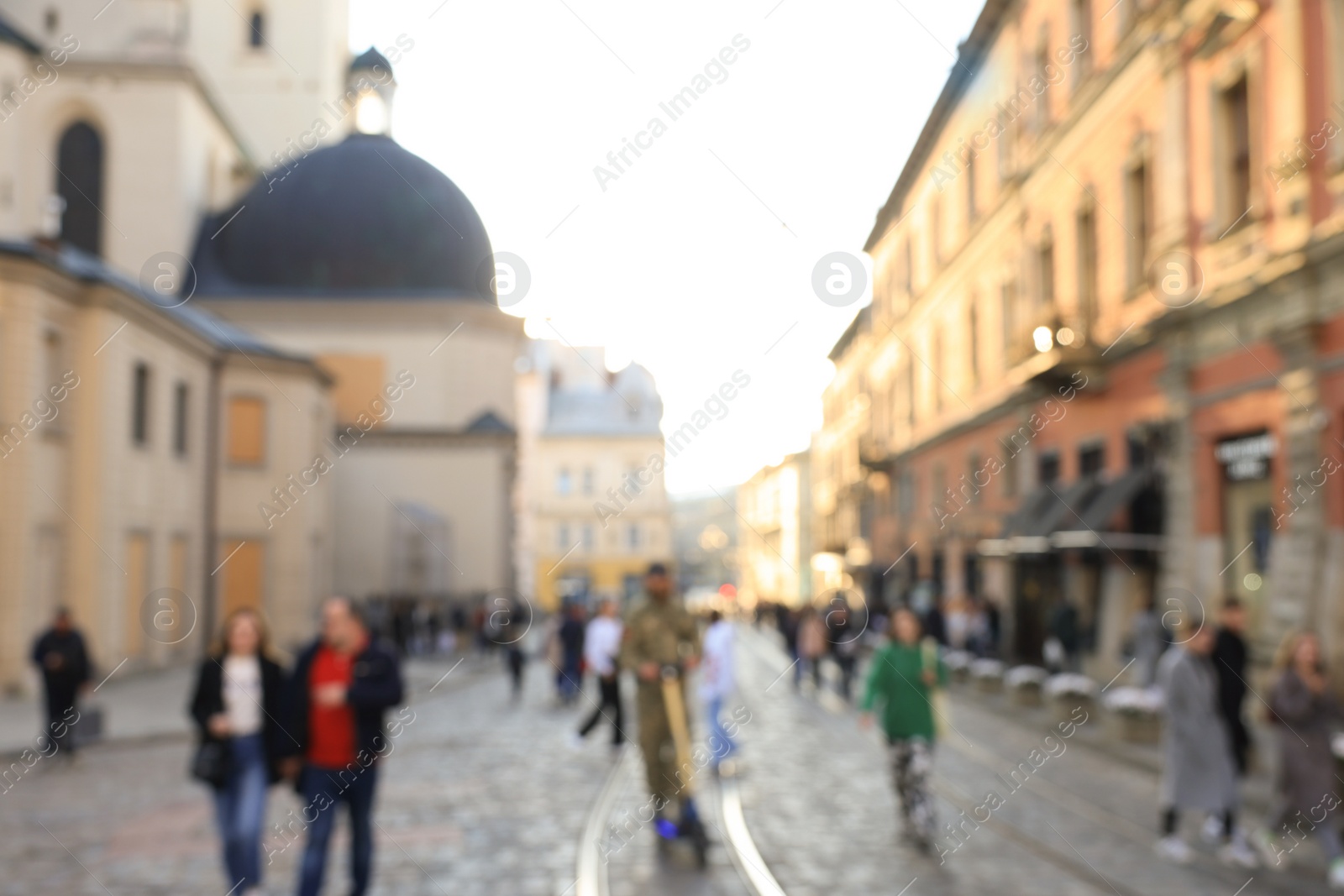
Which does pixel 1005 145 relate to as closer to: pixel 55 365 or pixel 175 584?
pixel 55 365

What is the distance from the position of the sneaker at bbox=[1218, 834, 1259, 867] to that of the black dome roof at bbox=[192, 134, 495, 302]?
39068 mm

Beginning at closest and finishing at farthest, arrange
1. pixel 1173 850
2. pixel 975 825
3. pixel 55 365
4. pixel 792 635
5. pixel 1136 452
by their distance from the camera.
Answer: pixel 1173 850, pixel 975 825, pixel 1136 452, pixel 55 365, pixel 792 635

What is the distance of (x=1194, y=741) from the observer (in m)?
9.93

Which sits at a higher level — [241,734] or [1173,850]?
[241,734]

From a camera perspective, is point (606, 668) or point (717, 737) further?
point (606, 668)

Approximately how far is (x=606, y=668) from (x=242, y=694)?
422 inches


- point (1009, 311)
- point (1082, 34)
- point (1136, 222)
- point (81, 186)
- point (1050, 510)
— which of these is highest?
point (81, 186)

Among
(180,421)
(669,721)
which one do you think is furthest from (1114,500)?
(180,421)

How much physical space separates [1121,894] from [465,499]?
127 ft

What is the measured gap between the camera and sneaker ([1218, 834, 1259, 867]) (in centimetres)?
930

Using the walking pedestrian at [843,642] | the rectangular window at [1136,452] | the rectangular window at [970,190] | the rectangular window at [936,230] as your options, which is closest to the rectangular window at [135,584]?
the walking pedestrian at [843,642]

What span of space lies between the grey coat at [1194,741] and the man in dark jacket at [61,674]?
10.6 metres

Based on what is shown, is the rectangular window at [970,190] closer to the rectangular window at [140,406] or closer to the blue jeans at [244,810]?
the rectangular window at [140,406]

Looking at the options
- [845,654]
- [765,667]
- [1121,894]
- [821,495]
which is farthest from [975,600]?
[821,495]
